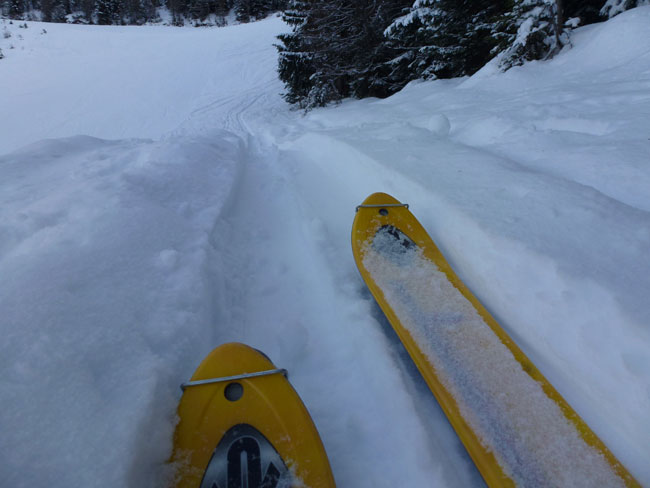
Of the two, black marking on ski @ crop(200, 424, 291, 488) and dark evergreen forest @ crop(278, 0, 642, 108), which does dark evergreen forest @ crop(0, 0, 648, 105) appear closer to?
dark evergreen forest @ crop(278, 0, 642, 108)

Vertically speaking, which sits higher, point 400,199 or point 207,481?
point 400,199

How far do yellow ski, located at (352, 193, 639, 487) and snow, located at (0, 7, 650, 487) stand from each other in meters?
0.12

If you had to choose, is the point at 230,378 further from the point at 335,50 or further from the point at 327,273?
the point at 335,50

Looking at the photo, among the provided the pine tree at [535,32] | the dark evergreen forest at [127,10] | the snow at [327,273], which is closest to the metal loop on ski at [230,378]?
the snow at [327,273]

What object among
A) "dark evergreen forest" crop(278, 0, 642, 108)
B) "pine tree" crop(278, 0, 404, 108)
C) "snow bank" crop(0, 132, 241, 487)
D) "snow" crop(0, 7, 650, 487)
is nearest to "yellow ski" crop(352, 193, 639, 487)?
"snow" crop(0, 7, 650, 487)

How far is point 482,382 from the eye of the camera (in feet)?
4.98

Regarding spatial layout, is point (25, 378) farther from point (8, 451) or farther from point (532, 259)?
point (532, 259)

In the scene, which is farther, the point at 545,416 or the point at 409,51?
the point at 409,51

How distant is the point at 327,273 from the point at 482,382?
1.16m

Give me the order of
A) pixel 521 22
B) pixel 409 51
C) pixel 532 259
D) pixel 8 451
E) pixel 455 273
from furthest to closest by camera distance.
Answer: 1. pixel 409 51
2. pixel 521 22
3. pixel 455 273
4. pixel 532 259
5. pixel 8 451

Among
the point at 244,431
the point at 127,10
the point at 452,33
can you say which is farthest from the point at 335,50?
the point at 127,10

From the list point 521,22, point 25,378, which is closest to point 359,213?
point 25,378

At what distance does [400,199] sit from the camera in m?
2.89

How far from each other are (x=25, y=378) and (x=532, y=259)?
2.31 m
